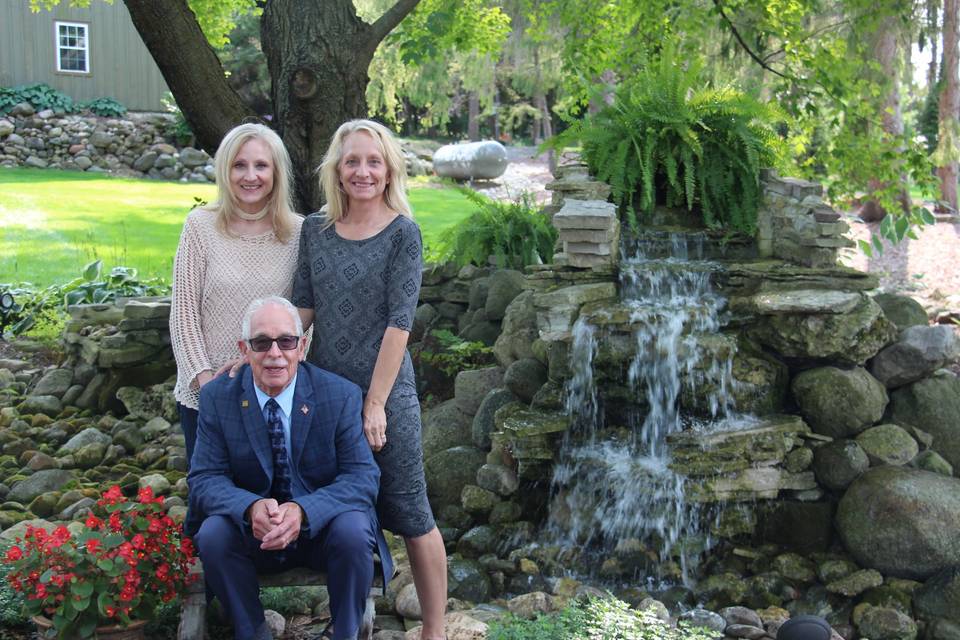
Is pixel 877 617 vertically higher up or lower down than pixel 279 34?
lower down

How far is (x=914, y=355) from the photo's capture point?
5.84 m

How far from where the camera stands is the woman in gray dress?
11.0ft

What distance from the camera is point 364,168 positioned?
3334mm

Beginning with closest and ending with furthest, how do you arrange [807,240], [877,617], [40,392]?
[877,617] < [807,240] < [40,392]

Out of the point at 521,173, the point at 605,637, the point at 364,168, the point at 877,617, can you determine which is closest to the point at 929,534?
the point at 877,617

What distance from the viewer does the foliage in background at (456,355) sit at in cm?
708

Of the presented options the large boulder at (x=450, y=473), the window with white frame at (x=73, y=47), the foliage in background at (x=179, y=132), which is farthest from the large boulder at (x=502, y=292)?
the window with white frame at (x=73, y=47)

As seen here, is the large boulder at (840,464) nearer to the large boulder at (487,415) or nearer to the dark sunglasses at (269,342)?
the large boulder at (487,415)

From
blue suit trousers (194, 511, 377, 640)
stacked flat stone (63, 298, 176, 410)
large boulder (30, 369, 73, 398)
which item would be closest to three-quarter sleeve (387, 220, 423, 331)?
blue suit trousers (194, 511, 377, 640)

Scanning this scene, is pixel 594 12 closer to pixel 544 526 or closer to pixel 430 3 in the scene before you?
pixel 430 3

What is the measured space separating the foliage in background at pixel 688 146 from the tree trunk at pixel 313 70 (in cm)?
187

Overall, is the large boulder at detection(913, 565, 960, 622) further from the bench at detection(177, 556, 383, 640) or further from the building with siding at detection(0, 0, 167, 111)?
the building with siding at detection(0, 0, 167, 111)

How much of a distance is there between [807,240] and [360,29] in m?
3.29

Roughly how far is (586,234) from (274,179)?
285cm
